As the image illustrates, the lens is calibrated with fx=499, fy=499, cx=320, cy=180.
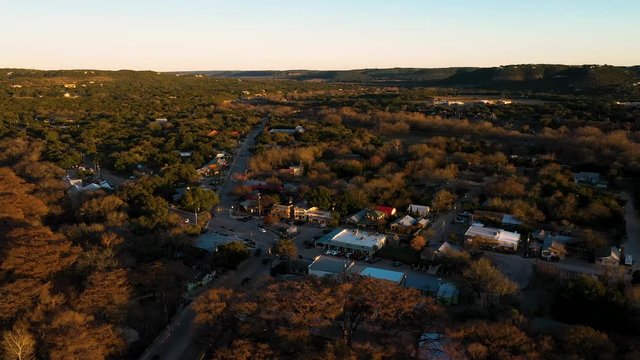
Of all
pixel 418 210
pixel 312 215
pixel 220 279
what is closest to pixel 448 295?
pixel 220 279

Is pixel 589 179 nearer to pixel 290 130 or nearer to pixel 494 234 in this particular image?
pixel 494 234

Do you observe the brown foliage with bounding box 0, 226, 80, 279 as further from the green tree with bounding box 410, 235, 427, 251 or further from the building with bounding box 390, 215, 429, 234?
the building with bounding box 390, 215, 429, 234

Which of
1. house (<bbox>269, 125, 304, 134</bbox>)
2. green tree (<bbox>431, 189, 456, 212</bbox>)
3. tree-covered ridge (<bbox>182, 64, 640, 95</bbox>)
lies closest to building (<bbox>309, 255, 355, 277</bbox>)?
green tree (<bbox>431, 189, 456, 212</bbox>)

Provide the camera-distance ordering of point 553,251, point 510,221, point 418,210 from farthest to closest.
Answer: point 418,210 < point 510,221 < point 553,251

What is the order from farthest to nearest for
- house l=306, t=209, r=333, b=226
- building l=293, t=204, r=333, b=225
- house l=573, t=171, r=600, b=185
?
1. house l=573, t=171, r=600, b=185
2. building l=293, t=204, r=333, b=225
3. house l=306, t=209, r=333, b=226

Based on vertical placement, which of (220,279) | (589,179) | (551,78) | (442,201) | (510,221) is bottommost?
(220,279)

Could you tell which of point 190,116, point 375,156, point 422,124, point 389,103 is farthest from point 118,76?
point 375,156
